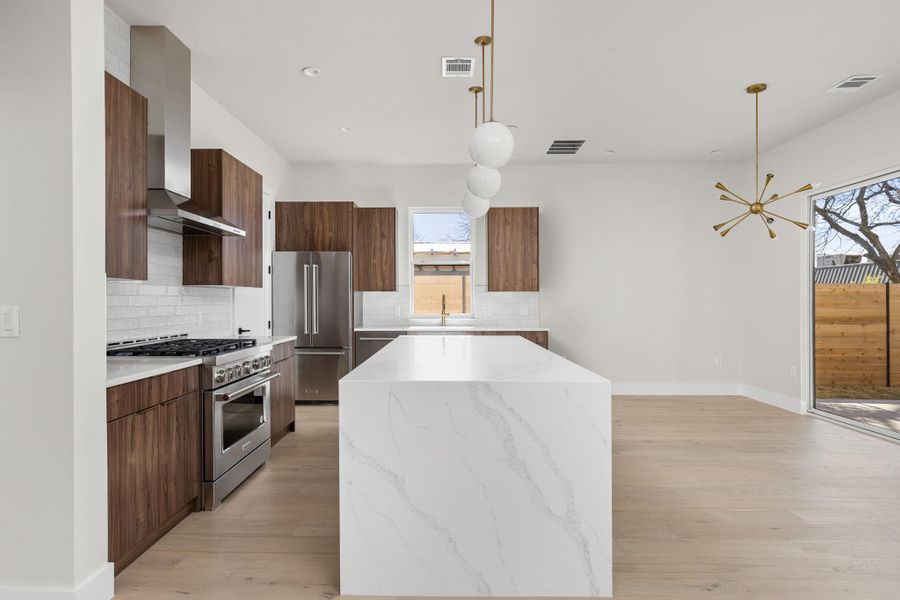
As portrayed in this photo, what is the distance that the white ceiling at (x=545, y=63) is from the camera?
9.48 feet

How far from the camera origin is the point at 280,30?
10.1 ft

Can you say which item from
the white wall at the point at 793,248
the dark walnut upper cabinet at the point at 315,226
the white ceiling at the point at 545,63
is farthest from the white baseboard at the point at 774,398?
the dark walnut upper cabinet at the point at 315,226

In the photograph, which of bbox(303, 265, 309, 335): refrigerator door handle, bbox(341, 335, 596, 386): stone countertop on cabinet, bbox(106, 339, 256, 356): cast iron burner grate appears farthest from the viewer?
bbox(303, 265, 309, 335): refrigerator door handle

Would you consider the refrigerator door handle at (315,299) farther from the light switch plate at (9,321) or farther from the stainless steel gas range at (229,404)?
the light switch plate at (9,321)

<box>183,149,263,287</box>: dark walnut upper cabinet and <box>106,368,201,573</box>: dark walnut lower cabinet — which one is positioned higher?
<box>183,149,263,287</box>: dark walnut upper cabinet

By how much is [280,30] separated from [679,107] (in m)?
3.38

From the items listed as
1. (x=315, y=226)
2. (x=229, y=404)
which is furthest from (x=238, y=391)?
(x=315, y=226)

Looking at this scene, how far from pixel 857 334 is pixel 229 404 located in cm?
583

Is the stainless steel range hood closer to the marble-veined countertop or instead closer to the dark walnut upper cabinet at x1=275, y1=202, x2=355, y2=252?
the marble-veined countertop

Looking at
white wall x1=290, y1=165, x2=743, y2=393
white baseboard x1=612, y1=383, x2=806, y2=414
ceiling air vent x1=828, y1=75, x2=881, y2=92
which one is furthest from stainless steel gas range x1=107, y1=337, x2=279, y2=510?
ceiling air vent x1=828, y1=75, x2=881, y2=92

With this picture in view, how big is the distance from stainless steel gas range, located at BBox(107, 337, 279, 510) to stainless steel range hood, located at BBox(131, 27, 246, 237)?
2.59 feet

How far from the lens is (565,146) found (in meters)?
5.52

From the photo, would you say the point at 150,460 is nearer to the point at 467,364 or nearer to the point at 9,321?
the point at 9,321

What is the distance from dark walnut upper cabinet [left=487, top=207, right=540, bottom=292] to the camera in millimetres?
5887
